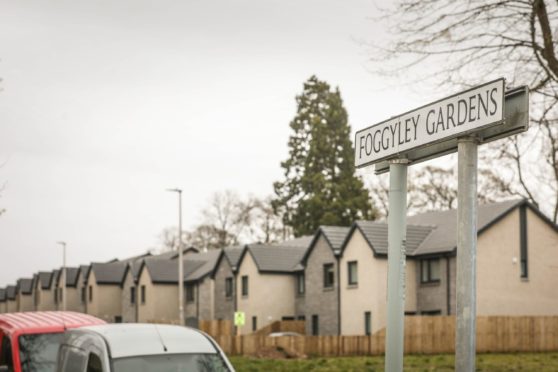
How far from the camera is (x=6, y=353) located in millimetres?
10898

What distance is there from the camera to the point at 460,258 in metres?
5.66

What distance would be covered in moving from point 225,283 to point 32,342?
52348 millimetres

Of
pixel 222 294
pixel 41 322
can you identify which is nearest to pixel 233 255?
pixel 222 294

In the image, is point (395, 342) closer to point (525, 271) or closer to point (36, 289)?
point (525, 271)

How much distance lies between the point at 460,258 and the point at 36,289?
110805 mm

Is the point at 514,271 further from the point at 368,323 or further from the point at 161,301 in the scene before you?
the point at 161,301

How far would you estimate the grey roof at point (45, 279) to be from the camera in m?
107

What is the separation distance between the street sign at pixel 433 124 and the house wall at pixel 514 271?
120 ft

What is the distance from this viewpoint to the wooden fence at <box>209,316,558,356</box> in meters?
38.3

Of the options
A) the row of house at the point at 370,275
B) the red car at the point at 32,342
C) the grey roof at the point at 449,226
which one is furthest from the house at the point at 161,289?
the red car at the point at 32,342

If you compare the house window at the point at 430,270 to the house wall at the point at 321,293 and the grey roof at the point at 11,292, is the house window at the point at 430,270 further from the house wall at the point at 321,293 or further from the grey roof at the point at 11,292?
the grey roof at the point at 11,292

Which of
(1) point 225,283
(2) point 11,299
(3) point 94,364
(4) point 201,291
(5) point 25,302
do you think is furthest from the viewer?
(2) point 11,299

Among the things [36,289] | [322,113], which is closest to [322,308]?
[322,113]

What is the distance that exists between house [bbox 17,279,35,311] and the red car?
109 m
